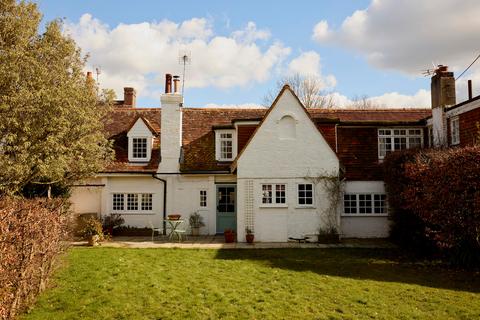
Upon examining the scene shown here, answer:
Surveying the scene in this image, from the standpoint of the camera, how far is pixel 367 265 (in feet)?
42.8

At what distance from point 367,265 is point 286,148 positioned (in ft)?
24.0

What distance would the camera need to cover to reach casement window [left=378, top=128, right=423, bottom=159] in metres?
21.3

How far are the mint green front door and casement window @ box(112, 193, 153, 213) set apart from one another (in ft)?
12.3

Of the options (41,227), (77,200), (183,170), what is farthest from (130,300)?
(77,200)

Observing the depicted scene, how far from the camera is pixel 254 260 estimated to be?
1370cm

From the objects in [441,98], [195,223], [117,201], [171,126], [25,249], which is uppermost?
[441,98]

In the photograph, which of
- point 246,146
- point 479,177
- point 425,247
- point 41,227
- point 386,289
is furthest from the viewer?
point 246,146

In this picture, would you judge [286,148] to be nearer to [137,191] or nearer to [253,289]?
[137,191]

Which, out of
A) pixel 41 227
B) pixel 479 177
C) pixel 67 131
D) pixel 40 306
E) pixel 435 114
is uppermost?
pixel 435 114

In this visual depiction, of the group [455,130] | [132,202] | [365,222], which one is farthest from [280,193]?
[455,130]

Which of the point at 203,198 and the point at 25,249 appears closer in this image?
the point at 25,249

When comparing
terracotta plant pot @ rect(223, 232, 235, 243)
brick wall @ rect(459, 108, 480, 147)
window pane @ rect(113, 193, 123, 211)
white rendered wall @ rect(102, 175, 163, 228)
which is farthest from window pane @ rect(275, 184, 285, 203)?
window pane @ rect(113, 193, 123, 211)

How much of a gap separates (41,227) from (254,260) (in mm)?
7231

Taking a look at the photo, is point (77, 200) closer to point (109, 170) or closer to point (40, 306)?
point (109, 170)
